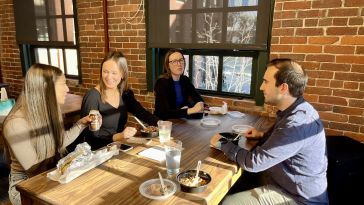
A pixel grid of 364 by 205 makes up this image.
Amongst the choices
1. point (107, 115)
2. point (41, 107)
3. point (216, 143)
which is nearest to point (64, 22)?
point (107, 115)

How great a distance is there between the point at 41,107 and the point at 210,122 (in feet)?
3.91

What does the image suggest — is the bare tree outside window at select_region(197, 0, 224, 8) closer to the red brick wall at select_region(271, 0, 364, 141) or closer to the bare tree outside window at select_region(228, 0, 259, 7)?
the bare tree outside window at select_region(228, 0, 259, 7)

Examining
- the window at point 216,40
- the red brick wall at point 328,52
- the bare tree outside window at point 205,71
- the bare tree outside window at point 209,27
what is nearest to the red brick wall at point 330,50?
the red brick wall at point 328,52

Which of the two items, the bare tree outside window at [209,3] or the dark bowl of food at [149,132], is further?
the bare tree outside window at [209,3]

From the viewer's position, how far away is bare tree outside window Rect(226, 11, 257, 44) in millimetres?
2498

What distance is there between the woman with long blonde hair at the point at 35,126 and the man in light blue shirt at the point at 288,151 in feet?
3.34

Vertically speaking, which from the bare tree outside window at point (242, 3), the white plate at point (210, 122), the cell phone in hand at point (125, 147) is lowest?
the cell phone in hand at point (125, 147)

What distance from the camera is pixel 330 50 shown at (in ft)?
7.21

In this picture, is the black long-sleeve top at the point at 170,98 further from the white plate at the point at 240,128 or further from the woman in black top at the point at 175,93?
the white plate at the point at 240,128

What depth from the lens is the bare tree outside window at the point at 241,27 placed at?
8.20ft

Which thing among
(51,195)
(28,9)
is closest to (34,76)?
(51,195)

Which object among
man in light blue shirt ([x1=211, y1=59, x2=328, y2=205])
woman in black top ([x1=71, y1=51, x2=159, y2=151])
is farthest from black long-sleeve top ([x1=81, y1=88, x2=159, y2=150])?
man in light blue shirt ([x1=211, y1=59, x2=328, y2=205])

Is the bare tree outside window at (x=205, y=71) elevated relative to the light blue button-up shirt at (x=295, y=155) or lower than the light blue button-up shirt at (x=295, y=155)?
elevated

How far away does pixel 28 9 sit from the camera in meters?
3.91
